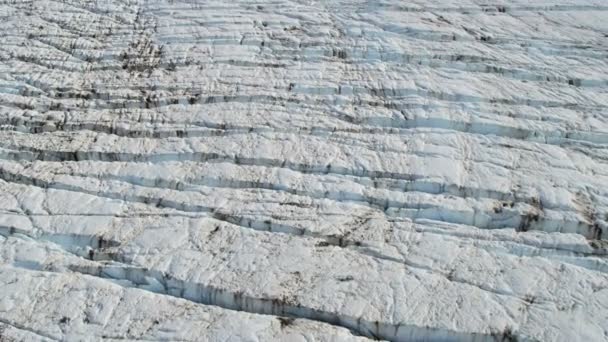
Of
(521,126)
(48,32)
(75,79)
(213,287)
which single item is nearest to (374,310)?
(213,287)

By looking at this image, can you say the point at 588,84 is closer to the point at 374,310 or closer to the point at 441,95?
the point at 441,95

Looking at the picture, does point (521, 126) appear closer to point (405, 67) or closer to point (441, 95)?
point (441, 95)

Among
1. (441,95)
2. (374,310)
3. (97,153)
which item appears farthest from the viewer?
(441,95)

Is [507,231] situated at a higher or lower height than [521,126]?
lower

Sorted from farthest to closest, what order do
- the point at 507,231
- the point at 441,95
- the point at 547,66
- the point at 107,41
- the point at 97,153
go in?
the point at 107,41 → the point at 547,66 → the point at 441,95 → the point at 97,153 → the point at 507,231

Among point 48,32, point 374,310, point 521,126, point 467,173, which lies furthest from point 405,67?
point 48,32

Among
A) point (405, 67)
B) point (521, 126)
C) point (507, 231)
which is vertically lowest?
point (507, 231)

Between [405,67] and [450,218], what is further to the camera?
[405,67]
